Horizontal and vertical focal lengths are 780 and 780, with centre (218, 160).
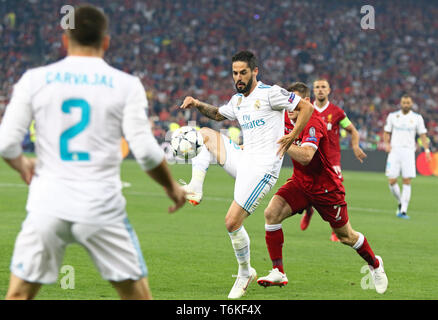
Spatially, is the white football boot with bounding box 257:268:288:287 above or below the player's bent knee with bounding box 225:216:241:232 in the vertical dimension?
below

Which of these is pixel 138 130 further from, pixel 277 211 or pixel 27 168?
pixel 277 211

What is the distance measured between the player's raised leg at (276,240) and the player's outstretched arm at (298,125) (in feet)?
2.90

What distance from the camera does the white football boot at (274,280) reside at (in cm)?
766

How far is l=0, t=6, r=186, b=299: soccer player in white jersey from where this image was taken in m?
4.13

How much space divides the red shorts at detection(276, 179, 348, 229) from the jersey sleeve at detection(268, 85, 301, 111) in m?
1.08

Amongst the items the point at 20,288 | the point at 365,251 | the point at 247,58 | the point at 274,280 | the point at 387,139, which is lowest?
the point at 387,139

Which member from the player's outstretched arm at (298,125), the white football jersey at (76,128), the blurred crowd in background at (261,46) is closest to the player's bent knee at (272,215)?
the player's outstretched arm at (298,125)

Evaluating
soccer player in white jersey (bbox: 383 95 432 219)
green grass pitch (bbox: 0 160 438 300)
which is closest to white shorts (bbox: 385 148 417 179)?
soccer player in white jersey (bbox: 383 95 432 219)

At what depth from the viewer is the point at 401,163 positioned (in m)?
16.7

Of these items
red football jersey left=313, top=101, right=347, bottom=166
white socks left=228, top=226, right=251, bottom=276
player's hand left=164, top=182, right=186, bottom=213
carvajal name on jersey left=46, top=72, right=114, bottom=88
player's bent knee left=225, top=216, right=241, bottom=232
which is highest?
carvajal name on jersey left=46, top=72, right=114, bottom=88

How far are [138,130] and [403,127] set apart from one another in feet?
44.0

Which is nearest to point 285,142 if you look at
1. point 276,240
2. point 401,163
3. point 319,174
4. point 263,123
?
point 263,123

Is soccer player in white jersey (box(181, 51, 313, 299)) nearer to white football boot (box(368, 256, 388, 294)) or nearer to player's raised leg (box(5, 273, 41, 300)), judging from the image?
white football boot (box(368, 256, 388, 294))

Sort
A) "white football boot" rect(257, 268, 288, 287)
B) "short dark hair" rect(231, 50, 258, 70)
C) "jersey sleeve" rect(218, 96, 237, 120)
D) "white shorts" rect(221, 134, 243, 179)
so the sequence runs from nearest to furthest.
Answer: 1. "short dark hair" rect(231, 50, 258, 70)
2. "white football boot" rect(257, 268, 288, 287)
3. "jersey sleeve" rect(218, 96, 237, 120)
4. "white shorts" rect(221, 134, 243, 179)
